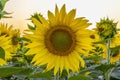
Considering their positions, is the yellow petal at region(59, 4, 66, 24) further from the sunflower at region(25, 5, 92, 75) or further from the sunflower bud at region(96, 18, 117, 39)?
the sunflower bud at region(96, 18, 117, 39)

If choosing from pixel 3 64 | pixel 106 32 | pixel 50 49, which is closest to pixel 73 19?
pixel 50 49

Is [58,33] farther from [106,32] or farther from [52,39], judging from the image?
[106,32]

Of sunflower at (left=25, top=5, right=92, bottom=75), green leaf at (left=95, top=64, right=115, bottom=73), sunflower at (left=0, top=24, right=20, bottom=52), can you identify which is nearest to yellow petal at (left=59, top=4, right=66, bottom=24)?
sunflower at (left=25, top=5, right=92, bottom=75)

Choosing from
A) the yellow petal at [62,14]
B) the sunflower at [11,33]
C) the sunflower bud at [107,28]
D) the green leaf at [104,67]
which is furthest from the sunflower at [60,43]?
the sunflower at [11,33]

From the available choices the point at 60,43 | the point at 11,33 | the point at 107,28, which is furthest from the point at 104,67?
the point at 11,33

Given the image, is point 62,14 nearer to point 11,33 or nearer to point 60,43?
point 60,43

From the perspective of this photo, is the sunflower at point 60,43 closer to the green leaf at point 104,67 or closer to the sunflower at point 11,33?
the green leaf at point 104,67
